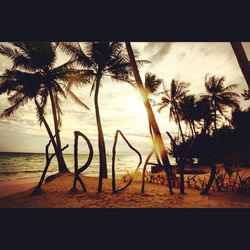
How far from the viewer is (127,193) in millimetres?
5242

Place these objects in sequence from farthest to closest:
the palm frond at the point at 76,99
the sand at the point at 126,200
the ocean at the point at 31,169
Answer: the ocean at the point at 31,169 < the palm frond at the point at 76,99 < the sand at the point at 126,200

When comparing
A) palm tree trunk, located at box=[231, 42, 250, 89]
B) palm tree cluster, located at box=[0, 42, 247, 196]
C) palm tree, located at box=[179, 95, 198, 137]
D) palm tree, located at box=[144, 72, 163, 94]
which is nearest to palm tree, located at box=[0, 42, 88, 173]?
palm tree cluster, located at box=[0, 42, 247, 196]

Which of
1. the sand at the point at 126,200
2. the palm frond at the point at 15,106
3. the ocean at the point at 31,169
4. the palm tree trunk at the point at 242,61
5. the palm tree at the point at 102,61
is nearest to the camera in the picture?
the sand at the point at 126,200

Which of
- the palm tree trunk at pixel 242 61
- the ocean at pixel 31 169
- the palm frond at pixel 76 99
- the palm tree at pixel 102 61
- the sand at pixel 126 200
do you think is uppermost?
the palm tree at pixel 102 61

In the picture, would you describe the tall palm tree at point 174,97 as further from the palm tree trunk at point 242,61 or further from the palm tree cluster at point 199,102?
the palm tree trunk at point 242,61

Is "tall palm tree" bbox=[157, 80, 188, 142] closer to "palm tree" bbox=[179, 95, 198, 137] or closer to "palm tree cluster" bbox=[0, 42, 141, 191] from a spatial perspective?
"palm tree" bbox=[179, 95, 198, 137]

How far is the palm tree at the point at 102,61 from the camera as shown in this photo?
9.81 m

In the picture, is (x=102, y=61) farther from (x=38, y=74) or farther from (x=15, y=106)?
(x=15, y=106)

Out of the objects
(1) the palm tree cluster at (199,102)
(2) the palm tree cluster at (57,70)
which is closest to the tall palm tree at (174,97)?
(1) the palm tree cluster at (199,102)

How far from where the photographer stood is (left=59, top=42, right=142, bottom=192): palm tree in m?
9.81

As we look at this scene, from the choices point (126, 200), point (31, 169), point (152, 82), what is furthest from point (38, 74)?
point (31, 169)
